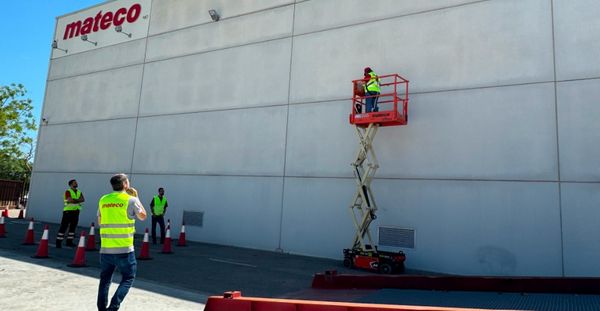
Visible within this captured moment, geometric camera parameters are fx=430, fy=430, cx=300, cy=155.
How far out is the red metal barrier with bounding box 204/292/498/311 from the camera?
3.88m

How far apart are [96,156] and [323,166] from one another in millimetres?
11373

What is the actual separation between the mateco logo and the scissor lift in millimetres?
12395

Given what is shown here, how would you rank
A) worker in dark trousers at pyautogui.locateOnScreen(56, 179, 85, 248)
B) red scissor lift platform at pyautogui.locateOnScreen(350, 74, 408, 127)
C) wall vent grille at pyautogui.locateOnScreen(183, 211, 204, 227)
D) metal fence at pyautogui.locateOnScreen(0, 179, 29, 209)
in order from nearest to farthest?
red scissor lift platform at pyautogui.locateOnScreen(350, 74, 408, 127) < worker in dark trousers at pyautogui.locateOnScreen(56, 179, 85, 248) < wall vent grille at pyautogui.locateOnScreen(183, 211, 204, 227) < metal fence at pyautogui.locateOnScreen(0, 179, 29, 209)

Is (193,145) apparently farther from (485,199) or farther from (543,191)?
(543,191)

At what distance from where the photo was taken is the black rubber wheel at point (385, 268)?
412 inches

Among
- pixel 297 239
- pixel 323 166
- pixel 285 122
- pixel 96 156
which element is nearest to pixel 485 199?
pixel 323 166

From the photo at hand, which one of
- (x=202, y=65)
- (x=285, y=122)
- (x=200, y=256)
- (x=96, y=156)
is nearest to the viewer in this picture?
(x=200, y=256)

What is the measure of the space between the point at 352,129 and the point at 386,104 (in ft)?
4.08

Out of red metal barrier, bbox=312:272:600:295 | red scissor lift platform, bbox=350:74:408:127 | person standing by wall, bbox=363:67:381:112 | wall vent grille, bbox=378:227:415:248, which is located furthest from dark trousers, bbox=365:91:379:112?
red metal barrier, bbox=312:272:600:295

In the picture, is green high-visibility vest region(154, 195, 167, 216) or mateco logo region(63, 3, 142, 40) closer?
green high-visibility vest region(154, 195, 167, 216)

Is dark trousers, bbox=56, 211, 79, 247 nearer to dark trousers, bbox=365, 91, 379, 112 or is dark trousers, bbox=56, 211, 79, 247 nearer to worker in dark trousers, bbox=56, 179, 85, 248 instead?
worker in dark trousers, bbox=56, 179, 85, 248

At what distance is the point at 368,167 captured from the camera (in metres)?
11.5

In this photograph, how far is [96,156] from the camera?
19078mm

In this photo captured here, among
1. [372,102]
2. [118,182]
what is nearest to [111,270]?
[118,182]
